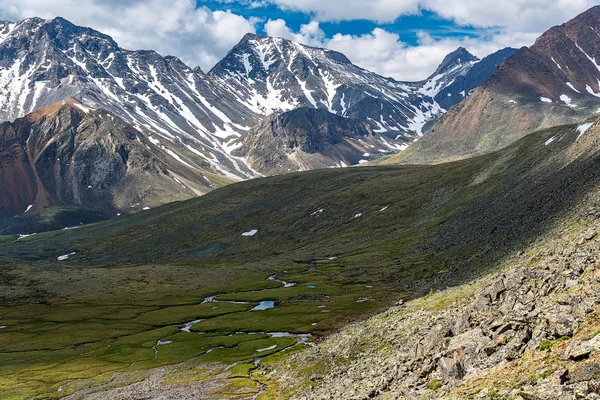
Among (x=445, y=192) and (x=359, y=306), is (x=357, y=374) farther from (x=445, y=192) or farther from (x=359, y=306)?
(x=445, y=192)

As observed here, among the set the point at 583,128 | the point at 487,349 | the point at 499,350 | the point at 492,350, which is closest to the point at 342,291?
the point at 583,128

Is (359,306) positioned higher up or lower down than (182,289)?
lower down

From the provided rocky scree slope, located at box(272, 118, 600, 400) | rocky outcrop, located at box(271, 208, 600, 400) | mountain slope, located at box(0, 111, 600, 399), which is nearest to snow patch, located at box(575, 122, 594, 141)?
mountain slope, located at box(0, 111, 600, 399)

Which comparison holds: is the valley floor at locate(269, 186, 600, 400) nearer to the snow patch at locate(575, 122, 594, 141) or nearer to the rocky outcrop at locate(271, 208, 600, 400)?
the rocky outcrop at locate(271, 208, 600, 400)

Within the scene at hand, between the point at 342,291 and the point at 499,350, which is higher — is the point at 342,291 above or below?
below

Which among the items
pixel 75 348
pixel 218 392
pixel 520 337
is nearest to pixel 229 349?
pixel 218 392

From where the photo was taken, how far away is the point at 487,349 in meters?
36.1

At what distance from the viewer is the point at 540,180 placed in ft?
460

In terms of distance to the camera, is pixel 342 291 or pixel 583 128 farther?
pixel 583 128

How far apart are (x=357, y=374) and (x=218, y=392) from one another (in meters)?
20.5

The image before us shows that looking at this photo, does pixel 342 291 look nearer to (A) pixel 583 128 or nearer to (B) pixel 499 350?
(A) pixel 583 128

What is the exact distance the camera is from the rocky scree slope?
1091 inches

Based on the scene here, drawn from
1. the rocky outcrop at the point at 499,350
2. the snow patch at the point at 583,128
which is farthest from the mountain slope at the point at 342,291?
the snow patch at the point at 583,128

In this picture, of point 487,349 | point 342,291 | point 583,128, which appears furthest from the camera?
point 583,128
